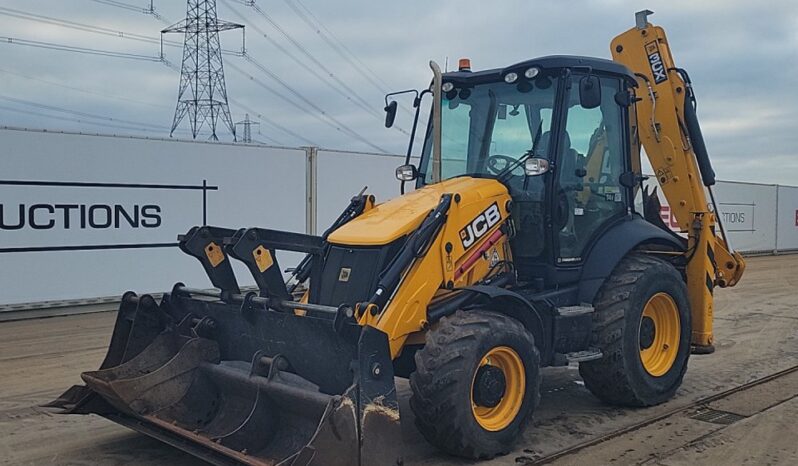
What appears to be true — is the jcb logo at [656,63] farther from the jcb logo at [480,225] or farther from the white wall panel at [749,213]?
the white wall panel at [749,213]

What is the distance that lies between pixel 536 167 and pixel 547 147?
0.97 ft

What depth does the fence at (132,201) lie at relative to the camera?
11.4 metres

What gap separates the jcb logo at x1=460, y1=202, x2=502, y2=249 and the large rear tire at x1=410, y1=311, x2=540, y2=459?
2.04 ft

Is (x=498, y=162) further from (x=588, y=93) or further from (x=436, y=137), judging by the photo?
(x=588, y=93)

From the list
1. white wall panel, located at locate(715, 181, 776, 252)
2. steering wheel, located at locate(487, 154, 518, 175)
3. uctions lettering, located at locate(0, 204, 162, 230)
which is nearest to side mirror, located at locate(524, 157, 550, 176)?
steering wheel, located at locate(487, 154, 518, 175)

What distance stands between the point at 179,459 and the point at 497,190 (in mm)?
2977

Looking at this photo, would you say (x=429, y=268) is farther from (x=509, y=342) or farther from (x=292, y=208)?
(x=292, y=208)

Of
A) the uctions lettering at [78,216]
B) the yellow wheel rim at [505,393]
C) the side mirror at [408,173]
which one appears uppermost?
the side mirror at [408,173]

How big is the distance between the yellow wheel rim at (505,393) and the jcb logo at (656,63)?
145 inches

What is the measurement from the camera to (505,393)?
5203 millimetres

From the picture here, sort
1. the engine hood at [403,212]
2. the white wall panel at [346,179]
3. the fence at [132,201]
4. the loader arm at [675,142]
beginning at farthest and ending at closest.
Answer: the white wall panel at [346,179] → the fence at [132,201] → the loader arm at [675,142] → the engine hood at [403,212]

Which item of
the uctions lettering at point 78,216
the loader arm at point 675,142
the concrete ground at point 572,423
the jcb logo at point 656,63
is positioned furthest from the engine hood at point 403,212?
the uctions lettering at point 78,216

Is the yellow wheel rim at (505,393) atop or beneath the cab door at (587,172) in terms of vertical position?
beneath

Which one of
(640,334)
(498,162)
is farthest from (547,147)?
(640,334)
